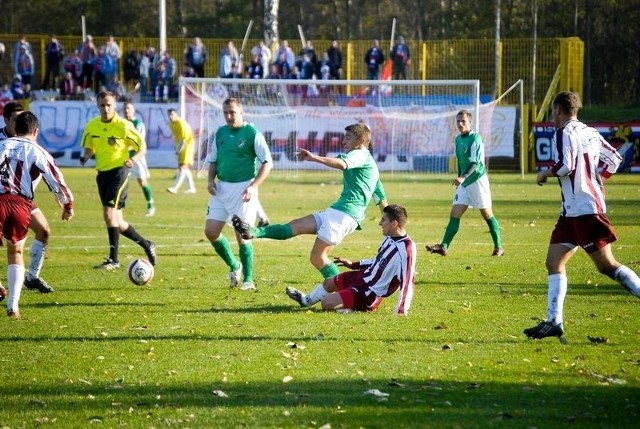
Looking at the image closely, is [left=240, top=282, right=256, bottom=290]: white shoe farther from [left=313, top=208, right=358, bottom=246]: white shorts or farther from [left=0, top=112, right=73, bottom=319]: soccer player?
[left=0, top=112, right=73, bottom=319]: soccer player

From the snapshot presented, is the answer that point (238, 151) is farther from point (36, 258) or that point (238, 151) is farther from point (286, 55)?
point (286, 55)

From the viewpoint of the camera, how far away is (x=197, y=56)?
1479 inches

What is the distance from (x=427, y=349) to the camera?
8539mm

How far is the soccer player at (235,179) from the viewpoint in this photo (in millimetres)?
11867

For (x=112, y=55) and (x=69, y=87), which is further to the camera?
(x=112, y=55)

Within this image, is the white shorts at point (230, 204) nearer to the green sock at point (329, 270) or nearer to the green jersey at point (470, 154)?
the green sock at point (329, 270)

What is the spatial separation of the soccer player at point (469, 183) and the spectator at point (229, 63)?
22.9 m

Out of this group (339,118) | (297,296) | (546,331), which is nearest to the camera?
(546,331)

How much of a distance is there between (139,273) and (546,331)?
16.8 feet

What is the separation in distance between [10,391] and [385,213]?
4.05 m

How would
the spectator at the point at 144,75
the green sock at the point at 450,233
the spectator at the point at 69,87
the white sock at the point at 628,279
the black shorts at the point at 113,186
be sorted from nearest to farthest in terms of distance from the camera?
the white sock at the point at 628,279 < the black shorts at the point at 113,186 < the green sock at the point at 450,233 < the spectator at the point at 144,75 < the spectator at the point at 69,87

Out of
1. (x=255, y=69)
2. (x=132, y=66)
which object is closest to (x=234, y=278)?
(x=255, y=69)

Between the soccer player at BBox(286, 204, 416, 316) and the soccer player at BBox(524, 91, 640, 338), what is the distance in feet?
4.82

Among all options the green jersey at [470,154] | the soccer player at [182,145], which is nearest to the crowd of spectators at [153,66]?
the soccer player at [182,145]
